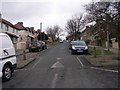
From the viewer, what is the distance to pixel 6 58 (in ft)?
35.2

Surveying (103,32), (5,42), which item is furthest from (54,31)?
(5,42)

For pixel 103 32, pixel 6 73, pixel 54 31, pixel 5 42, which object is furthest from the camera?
pixel 54 31

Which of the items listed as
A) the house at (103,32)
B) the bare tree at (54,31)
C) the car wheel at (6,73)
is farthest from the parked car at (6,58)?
the bare tree at (54,31)

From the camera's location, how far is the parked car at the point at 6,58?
10.3 meters

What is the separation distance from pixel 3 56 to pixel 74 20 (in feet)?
256

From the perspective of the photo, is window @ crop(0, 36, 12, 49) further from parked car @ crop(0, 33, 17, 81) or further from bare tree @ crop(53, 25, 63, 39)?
bare tree @ crop(53, 25, 63, 39)

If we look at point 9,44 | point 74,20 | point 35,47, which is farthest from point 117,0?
point 74,20

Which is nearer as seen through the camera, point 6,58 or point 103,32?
point 6,58

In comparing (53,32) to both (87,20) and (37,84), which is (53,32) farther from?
(37,84)

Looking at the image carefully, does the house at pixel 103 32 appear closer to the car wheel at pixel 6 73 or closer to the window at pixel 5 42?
the window at pixel 5 42

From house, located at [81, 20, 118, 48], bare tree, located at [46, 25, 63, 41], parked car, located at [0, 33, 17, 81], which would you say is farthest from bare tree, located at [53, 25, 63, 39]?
parked car, located at [0, 33, 17, 81]

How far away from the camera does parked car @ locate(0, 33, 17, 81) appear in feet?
33.8

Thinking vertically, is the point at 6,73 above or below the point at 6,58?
below

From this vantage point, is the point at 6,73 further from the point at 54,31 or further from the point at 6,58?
the point at 54,31
